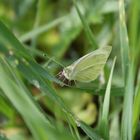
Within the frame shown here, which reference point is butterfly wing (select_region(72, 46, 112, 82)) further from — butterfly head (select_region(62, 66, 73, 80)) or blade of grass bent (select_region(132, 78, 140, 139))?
blade of grass bent (select_region(132, 78, 140, 139))

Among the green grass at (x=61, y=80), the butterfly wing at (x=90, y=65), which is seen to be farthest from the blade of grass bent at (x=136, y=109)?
the butterfly wing at (x=90, y=65)

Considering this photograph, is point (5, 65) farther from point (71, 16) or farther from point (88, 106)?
point (71, 16)

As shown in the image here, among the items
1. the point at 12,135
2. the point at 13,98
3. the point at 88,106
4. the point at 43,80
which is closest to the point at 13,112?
the point at 12,135

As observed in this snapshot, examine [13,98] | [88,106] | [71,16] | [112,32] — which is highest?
[13,98]

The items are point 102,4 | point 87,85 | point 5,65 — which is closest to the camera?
point 5,65

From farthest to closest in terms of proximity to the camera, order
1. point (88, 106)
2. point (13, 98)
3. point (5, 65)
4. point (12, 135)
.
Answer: point (88, 106) < point (12, 135) < point (5, 65) < point (13, 98)

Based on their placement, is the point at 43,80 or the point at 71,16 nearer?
the point at 43,80

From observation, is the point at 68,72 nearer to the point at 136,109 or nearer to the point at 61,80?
the point at 61,80

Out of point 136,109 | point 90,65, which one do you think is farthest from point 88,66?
point 136,109
